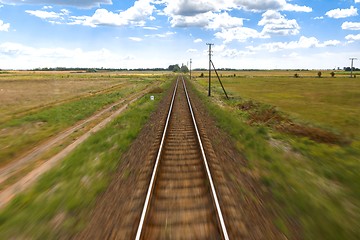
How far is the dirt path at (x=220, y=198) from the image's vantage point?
6.46 metres

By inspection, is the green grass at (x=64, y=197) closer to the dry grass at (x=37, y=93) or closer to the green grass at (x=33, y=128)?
the green grass at (x=33, y=128)

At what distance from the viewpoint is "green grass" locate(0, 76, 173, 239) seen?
6941 mm

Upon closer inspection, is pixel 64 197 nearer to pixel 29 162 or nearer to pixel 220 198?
pixel 220 198

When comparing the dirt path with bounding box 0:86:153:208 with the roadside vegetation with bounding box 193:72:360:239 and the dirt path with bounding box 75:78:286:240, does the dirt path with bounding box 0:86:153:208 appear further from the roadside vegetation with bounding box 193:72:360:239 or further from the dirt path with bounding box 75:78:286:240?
the roadside vegetation with bounding box 193:72:360:239

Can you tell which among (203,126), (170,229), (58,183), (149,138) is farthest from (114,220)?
(203,126)

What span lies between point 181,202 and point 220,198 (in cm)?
115

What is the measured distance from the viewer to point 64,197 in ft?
28.5


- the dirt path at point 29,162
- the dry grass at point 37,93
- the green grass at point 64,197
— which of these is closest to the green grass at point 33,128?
the dirt path at point 29,162

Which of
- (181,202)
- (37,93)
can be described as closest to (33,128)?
(181,202)

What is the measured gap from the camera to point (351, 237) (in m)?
6.52

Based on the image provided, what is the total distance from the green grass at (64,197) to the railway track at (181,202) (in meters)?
1.78

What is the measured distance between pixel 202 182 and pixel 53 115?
20272 millimetres

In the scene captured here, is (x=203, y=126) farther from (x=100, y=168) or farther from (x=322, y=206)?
(x=322, y=206)

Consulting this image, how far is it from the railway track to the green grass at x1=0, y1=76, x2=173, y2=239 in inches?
70.1
